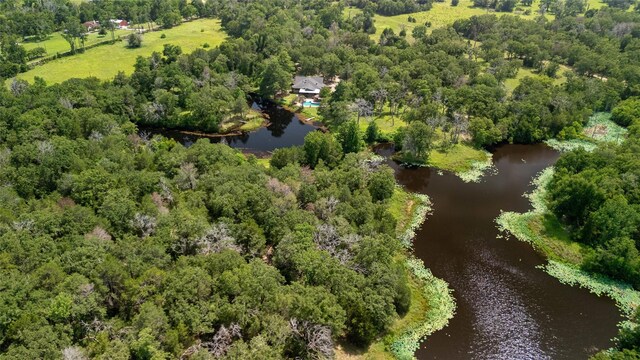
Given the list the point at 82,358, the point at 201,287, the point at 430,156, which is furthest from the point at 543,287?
the point at 82,358

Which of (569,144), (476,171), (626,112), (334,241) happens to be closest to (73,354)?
(334,241)

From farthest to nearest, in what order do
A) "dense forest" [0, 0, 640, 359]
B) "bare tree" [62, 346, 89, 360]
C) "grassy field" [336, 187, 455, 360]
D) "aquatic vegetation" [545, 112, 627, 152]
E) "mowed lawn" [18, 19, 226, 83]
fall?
"mowed lawn" [18, 19, 226, 83], "aquatic vegetation" [545, 112, 627, 152], "grassy field" [336, 187, 455, 360], "dense forest" [0, 0, 640, 359], "bare tree" [62, 346, 89, 360]

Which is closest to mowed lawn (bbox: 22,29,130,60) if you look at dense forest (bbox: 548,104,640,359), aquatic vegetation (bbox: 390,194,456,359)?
aquatic vegetation (bbox: 390,194,456,359)

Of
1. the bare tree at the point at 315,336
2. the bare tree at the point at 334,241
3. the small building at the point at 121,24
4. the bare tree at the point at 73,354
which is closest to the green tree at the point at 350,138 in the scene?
the bare tree at the point at 334,241

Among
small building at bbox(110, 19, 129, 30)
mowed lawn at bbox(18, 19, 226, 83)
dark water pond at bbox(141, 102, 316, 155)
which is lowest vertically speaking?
dark water pond at bbox(141, 102, 316, 155)

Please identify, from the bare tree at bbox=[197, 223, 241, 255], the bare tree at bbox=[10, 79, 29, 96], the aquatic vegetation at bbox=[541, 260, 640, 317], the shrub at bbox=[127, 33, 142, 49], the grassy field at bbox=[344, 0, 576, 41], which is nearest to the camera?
the bare tree at bbox=[197, 223, 241, 255]

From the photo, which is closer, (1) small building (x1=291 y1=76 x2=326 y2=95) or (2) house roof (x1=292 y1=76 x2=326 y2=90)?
(1) small building (x1=291 y1=76 x2=326 y2=95)

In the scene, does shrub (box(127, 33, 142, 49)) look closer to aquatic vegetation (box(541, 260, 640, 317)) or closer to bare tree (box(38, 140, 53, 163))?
bare tree (box(38, 140, 53, 163))

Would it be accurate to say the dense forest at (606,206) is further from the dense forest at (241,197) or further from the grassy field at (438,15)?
the grassy field at (438,15)
